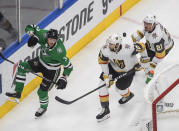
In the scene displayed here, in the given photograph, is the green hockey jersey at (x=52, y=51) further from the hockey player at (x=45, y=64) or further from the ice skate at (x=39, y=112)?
the ice skate at (x=39, y=112)

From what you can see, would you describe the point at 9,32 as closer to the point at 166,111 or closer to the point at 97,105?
the point at 97,105

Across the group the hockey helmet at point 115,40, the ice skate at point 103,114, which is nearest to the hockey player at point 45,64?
the hockey helmet at point 115,40

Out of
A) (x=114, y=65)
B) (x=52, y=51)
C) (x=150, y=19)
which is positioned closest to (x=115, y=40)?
(x=114, y=65)

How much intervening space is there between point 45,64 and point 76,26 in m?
1.12

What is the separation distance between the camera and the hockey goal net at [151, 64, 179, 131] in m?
5.08

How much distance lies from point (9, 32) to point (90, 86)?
1.10m

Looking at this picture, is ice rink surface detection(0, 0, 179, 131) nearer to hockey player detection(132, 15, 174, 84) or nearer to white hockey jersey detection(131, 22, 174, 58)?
hockey player detection(132, 15, 174, 84)

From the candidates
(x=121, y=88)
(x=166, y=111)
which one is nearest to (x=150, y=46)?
(x=121, y=88)

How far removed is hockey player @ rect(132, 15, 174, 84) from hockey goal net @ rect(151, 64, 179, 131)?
0.30 meters

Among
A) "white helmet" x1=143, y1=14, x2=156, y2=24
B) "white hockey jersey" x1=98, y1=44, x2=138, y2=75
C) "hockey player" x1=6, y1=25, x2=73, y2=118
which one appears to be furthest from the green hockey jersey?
"white helmet" x1=143, y1=14, x2=156, y2=24

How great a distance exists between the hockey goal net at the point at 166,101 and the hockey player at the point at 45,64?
0.91 m

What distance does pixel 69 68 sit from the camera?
580cm

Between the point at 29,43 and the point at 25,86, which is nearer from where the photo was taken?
the point at 29,43

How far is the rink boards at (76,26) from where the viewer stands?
6.29 meters
